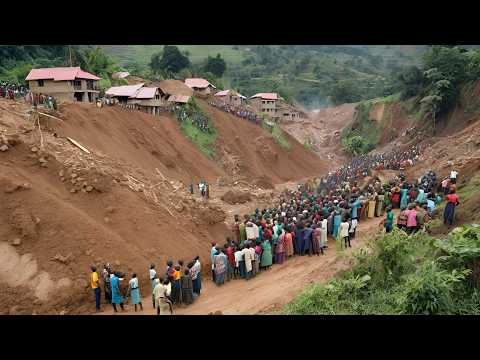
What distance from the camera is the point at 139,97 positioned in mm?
32281

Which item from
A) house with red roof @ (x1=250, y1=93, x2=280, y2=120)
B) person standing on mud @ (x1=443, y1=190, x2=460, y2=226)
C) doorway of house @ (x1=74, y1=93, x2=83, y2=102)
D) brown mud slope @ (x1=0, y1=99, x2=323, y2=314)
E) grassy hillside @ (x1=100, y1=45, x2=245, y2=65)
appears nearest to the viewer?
brown mud slope @ (x1=0, y1=99, x2=323, y2=314)

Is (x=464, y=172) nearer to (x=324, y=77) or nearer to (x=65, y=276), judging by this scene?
(x=65, y=276)

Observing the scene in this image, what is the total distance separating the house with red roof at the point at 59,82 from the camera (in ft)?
86.5

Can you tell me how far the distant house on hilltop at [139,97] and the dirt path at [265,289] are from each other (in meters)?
23.7

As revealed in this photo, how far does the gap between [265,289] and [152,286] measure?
288 cm

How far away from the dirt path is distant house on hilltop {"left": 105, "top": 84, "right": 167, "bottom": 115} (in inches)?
931

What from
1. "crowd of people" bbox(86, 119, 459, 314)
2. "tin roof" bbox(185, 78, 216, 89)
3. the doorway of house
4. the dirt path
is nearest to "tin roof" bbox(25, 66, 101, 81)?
the doorway of house

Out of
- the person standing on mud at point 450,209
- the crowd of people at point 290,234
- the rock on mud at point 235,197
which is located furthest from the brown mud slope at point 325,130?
the person standing on mud at point 450,209

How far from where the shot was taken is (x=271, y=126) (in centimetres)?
4225

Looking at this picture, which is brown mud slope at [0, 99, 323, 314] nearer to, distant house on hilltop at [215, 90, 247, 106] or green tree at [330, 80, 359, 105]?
distant house on hilltop at [215, 90, 247, 106]

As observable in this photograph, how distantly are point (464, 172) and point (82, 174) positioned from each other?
14612 millimetres

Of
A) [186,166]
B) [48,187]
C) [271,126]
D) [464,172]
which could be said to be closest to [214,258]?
[48,187]

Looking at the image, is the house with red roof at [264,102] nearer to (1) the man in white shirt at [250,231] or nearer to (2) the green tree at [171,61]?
(2) the green tree at [171,61]

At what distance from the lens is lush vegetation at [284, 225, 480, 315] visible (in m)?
6.80
